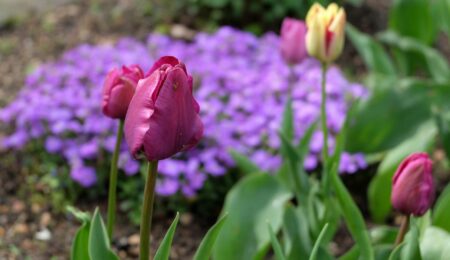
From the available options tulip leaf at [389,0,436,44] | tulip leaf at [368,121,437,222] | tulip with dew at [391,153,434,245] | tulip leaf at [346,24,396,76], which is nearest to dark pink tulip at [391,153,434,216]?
tulip with dew at [391,153,434,245]

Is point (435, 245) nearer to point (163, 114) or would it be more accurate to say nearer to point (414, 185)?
point (414, 185)

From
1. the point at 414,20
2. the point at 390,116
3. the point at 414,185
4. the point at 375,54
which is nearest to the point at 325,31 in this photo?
the point at 414,185

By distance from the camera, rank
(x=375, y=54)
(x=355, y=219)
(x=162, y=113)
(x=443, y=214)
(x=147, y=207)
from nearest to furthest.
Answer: (x=162, y=113)
(x=147, y=207)
(x=355, y=219)
(x=443, y=214)
(x=375, y=54)

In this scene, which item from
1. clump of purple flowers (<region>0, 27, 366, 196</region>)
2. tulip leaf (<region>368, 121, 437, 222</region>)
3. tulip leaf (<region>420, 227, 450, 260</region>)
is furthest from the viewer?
clump of purple flowers (<region>0, 27, 366, 196</region>)

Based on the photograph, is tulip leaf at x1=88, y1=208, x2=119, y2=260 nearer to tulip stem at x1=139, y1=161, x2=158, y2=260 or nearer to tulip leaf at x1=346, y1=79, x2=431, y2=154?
tulip stem at x1=139, y1=161, x2=158, y2=260

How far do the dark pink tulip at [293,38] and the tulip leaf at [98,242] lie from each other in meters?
0.83

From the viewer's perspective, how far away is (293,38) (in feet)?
6.91

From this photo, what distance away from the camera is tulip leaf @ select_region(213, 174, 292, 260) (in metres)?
2.00

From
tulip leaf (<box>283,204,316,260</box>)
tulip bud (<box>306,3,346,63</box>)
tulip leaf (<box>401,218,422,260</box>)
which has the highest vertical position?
tulip bud (<box>306,3,346,63</box>)

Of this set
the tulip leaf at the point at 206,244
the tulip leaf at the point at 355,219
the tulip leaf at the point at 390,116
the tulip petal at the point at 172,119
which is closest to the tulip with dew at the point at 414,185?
the tulip leaf at the point at 355,219

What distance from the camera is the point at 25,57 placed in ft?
12.4

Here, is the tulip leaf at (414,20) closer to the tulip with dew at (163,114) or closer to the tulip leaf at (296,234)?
the tulip leaf at (296,234)

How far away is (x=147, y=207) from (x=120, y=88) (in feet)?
0.68

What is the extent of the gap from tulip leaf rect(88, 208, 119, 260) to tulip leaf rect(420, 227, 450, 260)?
0.63m
